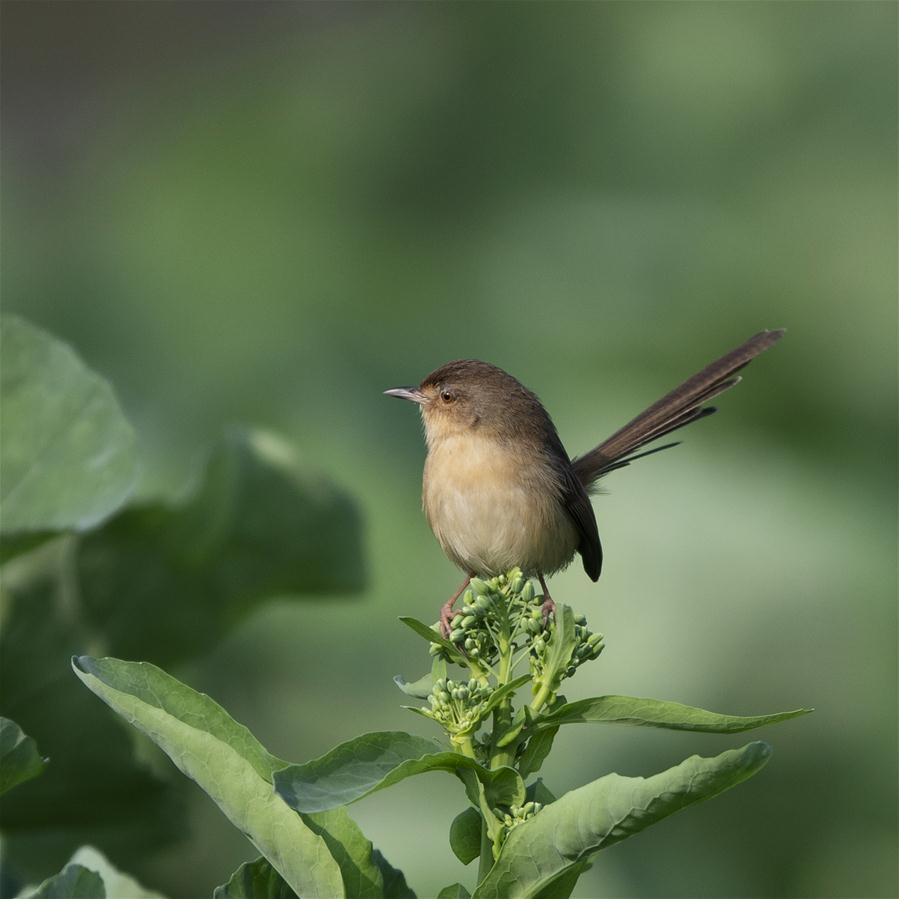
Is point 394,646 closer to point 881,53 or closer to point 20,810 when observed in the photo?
point 20,810

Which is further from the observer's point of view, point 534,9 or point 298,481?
point 534,9

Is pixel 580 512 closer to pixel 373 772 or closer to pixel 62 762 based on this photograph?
pixel 62 762

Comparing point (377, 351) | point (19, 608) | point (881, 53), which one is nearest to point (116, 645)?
point (19, 608)

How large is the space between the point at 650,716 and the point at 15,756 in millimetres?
846

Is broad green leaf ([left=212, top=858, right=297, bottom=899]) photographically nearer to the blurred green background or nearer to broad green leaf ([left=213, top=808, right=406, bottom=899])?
broad green leaf ([left=213, top=808, right=406, bottom=899])

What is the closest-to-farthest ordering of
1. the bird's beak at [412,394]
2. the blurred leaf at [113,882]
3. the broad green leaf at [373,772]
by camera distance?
the broad green leaf at [373,772] → the blurred leaf at [113,882] → the bird's beak at [412,394]

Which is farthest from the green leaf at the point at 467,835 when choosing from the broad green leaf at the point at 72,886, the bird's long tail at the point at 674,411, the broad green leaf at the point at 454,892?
the bird's long tail at the point at 674,411

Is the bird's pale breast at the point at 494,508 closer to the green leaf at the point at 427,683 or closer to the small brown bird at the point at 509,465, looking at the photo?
the small brown bird at the point at 509,465

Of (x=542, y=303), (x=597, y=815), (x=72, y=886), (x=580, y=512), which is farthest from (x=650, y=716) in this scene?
(x=542, y=303)

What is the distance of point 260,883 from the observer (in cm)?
151

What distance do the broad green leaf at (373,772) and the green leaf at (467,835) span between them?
48 millimetres

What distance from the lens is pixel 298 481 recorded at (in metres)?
3.74

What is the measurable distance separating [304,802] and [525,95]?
23.3ft

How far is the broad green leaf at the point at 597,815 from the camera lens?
1250 millimetres
